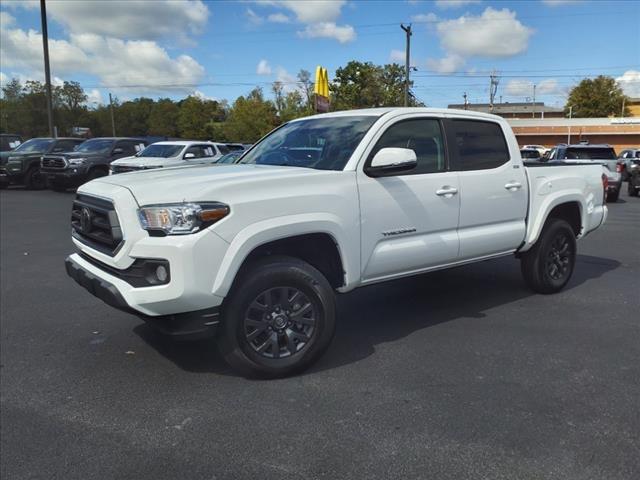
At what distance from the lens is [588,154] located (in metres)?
17.2

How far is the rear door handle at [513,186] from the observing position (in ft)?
16.8

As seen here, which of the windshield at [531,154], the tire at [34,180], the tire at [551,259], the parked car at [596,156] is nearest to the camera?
the tire at [551,259]

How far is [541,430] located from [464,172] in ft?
7.82

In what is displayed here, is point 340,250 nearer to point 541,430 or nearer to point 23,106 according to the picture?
point 541,430

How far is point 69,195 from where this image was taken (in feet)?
59.3

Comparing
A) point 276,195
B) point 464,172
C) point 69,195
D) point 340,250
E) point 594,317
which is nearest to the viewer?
point 276,195

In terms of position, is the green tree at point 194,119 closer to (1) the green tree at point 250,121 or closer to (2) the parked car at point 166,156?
(1) the green tree at point 250,121

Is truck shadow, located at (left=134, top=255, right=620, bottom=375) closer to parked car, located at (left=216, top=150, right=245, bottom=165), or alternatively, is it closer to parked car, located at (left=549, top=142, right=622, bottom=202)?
parked car, located at (left=216, top=150, right=245, bottom=165)

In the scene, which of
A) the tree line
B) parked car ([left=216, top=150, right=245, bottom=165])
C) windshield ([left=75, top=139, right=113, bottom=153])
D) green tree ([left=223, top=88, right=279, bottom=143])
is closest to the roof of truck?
parked car ([left=216, top=150, right=245, bottom=165])

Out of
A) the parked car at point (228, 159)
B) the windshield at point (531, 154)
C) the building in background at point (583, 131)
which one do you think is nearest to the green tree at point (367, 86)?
the building in background at point (583, 131)

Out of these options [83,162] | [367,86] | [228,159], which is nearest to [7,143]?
[83,162]

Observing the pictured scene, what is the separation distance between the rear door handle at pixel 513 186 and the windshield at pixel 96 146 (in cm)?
1626

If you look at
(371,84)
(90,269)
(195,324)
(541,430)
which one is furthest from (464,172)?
(371,84)

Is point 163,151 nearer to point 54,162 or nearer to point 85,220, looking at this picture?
point 54,162
